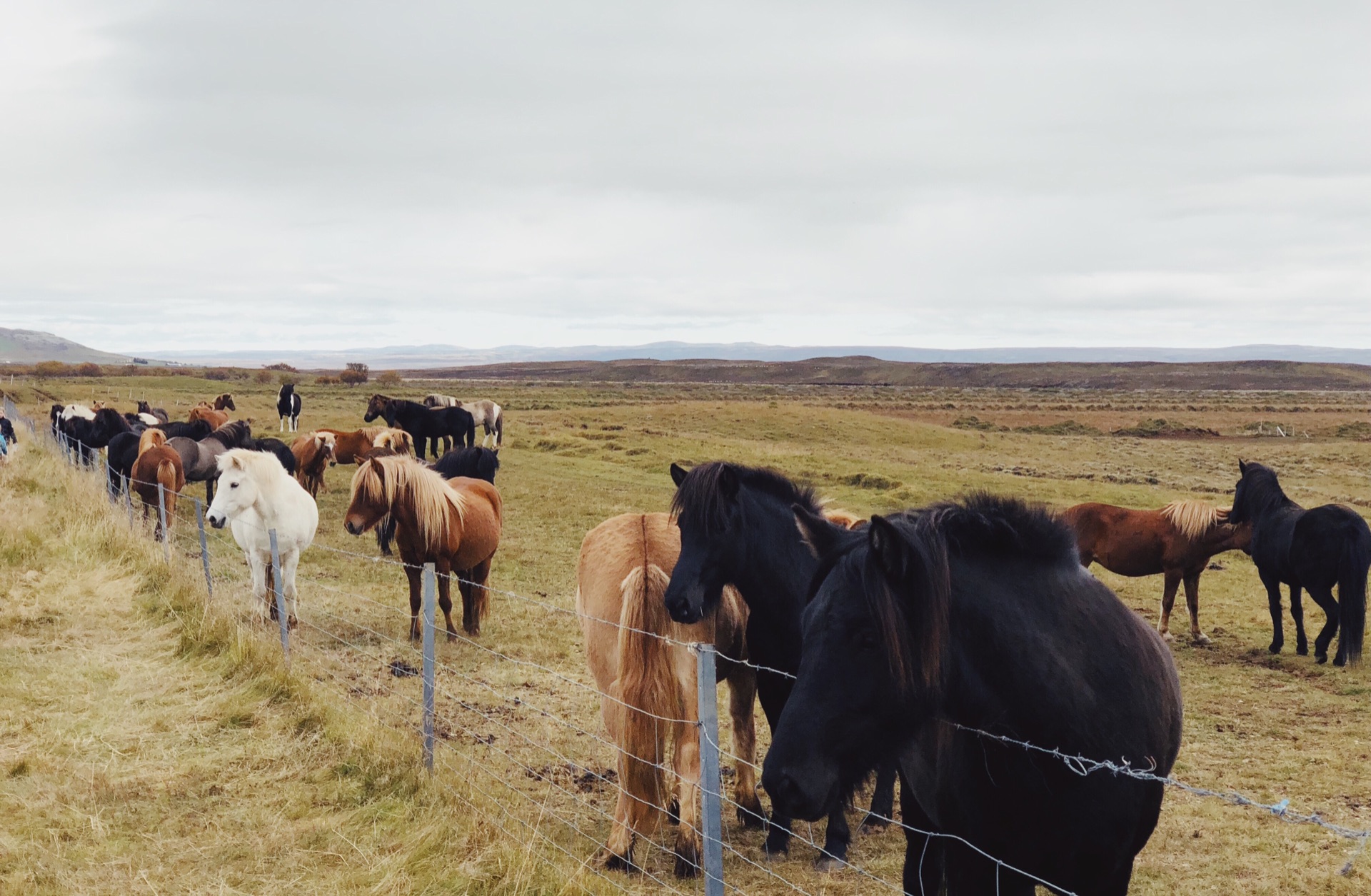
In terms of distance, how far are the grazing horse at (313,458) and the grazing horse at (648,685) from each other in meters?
14.2

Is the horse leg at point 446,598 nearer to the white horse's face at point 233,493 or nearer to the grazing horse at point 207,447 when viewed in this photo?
the white horse's face at point 233,493

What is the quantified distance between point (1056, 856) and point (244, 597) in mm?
8223

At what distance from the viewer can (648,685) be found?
461 centimetres

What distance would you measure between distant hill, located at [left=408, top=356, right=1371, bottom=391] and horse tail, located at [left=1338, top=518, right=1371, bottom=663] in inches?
4342

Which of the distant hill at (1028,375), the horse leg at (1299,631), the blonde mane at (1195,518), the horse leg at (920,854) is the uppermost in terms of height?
the distant hill at (1028,375)

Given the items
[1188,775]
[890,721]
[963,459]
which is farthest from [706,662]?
[963,459]

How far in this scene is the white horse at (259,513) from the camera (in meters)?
9.14

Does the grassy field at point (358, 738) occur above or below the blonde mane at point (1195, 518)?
below

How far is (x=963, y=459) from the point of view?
32.0 meters

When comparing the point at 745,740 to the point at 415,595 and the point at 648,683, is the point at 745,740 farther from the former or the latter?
the point at 415,595

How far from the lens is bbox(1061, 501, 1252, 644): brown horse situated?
1134cm

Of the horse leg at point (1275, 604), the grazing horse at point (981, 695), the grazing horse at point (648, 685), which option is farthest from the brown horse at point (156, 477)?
the horse leg at point (1275, 604)

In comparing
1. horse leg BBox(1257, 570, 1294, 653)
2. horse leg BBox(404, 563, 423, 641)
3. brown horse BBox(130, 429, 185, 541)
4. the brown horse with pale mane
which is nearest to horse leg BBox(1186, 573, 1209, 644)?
horse leg BBox(1257, 570, 1294, 653)

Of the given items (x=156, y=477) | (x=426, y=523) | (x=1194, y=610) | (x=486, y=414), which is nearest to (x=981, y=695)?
(x=426, y=523)
